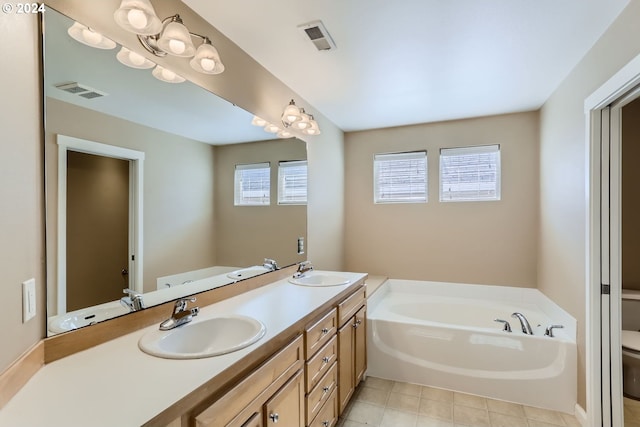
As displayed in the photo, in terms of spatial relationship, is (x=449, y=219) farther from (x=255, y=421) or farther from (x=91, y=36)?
(x=91, y=36)

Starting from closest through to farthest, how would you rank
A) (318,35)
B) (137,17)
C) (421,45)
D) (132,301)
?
(137,17) → (132,301) → (318,35) → (421,45)

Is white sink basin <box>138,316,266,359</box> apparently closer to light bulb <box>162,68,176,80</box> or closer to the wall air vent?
the wall air vent

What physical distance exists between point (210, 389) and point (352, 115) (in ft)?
9.42

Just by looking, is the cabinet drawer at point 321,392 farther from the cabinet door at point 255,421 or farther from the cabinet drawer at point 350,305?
the cabinet door at point 255,421

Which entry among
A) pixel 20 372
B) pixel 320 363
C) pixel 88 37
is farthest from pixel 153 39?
pixel 320 363

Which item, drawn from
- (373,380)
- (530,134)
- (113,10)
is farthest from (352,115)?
(373,380)

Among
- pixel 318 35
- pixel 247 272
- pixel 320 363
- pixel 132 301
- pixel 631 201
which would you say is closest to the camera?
pixel 132 301

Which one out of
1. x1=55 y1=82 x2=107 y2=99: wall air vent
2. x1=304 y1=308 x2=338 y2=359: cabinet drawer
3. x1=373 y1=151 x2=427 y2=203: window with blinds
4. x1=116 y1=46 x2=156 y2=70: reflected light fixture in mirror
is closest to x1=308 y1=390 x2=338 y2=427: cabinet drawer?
x1=304 y1=308 x2=338 y2=359: cabinet drawer

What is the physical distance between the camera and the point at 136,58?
1.35 m

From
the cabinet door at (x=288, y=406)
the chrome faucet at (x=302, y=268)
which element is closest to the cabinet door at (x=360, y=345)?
the chrome faucet at (x=302, y=268)

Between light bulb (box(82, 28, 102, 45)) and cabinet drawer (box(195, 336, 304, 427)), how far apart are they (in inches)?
54.7

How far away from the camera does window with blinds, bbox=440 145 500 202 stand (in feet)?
10.7

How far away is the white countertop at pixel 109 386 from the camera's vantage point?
2.36 feet

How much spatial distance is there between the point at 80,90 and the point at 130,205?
492 mm
